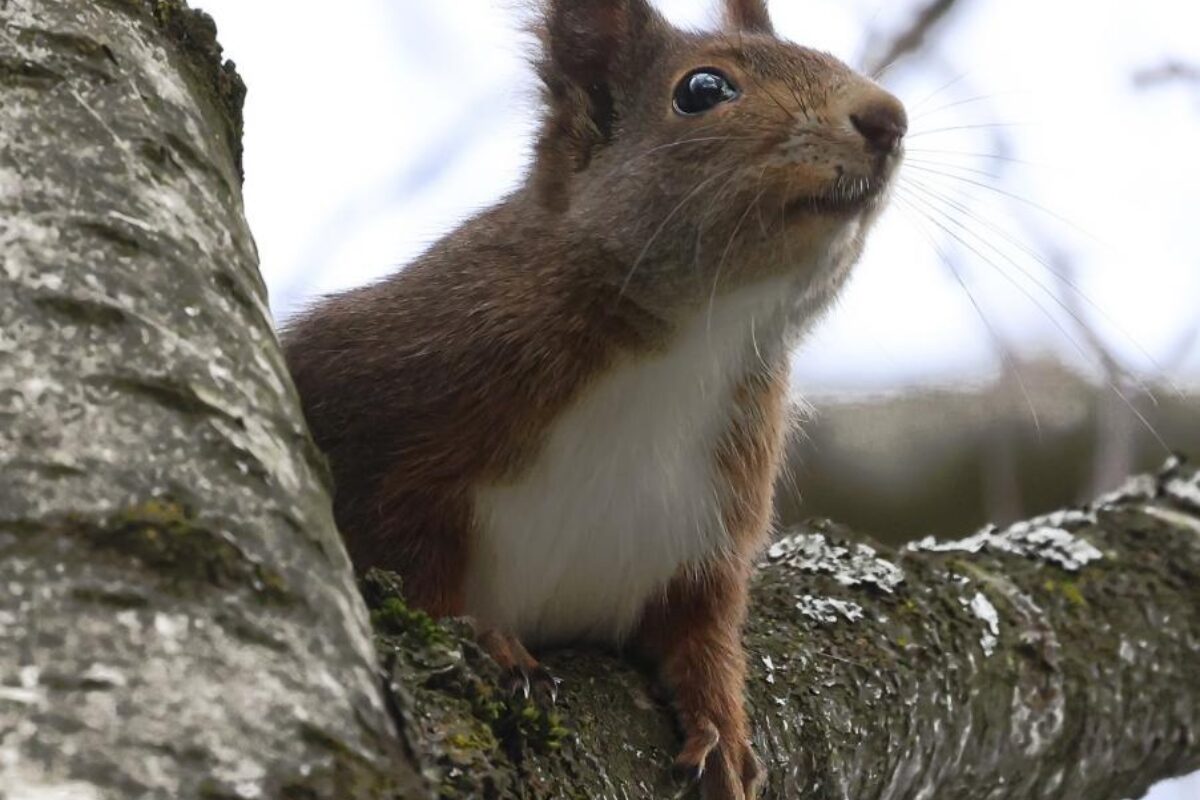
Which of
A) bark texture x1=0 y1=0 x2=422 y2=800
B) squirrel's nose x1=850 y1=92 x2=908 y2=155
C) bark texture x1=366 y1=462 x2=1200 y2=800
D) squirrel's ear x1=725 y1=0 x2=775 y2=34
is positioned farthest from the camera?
squirrel's ear x1=725 y1=0 x2=775 y2=34

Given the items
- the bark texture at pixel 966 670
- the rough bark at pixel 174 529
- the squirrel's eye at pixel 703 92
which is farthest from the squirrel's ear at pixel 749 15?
the rough bark at pixel 174 529

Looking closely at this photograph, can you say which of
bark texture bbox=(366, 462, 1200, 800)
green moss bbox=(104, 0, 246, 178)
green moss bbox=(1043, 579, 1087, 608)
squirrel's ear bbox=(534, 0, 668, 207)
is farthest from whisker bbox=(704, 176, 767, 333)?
green moss bbox=(1043, 579, 1087, 608)

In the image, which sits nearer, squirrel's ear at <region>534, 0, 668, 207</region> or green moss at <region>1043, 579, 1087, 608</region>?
squirrel's ear at <region>534, 0, 668, 207</region>

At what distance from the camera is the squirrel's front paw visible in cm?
227

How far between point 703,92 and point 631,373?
50cm

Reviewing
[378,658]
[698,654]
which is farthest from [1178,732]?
[378,658]

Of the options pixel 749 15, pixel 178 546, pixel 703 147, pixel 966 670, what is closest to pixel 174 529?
pixel 178 546

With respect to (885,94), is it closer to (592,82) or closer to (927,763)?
(592,82)

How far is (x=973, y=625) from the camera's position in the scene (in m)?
2.97

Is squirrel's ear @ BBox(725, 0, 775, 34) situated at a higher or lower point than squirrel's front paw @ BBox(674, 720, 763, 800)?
higher

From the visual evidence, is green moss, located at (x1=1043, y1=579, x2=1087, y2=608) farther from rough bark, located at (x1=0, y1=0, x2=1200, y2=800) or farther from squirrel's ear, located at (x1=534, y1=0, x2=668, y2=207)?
squirrel's ear, located at (x1=534, y1=0, x2=668, y2=207)

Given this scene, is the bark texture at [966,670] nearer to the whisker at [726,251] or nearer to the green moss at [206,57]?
the whisker at [726,251]

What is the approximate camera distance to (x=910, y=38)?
3.87 m

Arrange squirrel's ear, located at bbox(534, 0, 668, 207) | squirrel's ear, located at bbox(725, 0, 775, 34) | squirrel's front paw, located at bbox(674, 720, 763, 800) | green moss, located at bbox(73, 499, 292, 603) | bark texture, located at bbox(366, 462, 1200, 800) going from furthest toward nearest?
squirrel's ear, located at bbox(725, 0, 775, 34) → squirrel's ear, located at bbox(534, 0, 668, 207) → bark texture, located at bbox(366, 462, 1200, 800) → squirrel's front paw, located at bbox(674, 720, 763, 800) → green moss, located at bbox(73, 499, 292, 603)
